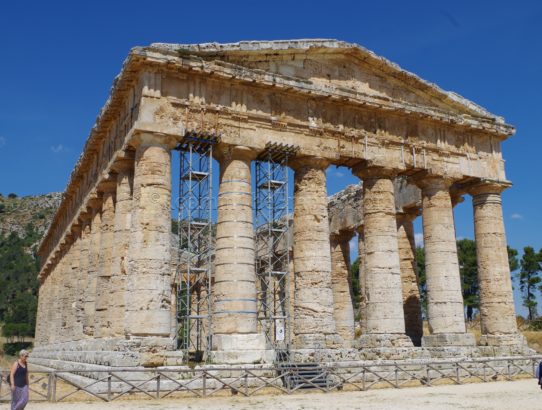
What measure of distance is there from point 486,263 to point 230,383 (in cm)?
1358

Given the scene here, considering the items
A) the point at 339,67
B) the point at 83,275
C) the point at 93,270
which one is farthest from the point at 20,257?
the point at 339,67

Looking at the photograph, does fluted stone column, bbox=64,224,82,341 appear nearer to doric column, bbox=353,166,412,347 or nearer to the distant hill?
doric column, bbox=353,166,412,347

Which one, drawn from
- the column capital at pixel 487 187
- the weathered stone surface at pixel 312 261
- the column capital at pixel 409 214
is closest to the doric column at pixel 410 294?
the column capital at pixel 409 214

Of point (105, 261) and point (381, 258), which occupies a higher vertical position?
point (105, 261)

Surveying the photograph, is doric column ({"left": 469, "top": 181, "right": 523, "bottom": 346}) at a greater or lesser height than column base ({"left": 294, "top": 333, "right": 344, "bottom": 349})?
greater

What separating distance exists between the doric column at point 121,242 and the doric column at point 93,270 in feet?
9.22

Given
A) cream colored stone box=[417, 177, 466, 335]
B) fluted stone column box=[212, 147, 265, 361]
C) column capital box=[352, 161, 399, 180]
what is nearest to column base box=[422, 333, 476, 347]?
cream colored stone box=[417, 177, 466, 335]

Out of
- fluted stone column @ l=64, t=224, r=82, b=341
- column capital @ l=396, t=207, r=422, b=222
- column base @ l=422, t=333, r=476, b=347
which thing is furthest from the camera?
fluted stone column @ l=64, t=224, r=82, b=341

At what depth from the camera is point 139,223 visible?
661 inches

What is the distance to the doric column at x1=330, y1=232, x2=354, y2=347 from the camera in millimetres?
28367

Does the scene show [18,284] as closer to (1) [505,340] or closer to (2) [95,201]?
(2) [95,201]

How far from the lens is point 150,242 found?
54.7 ft

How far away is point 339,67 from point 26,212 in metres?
126

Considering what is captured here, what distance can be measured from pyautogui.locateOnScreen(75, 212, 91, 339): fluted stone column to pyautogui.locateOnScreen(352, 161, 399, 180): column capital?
12492 millimetres
